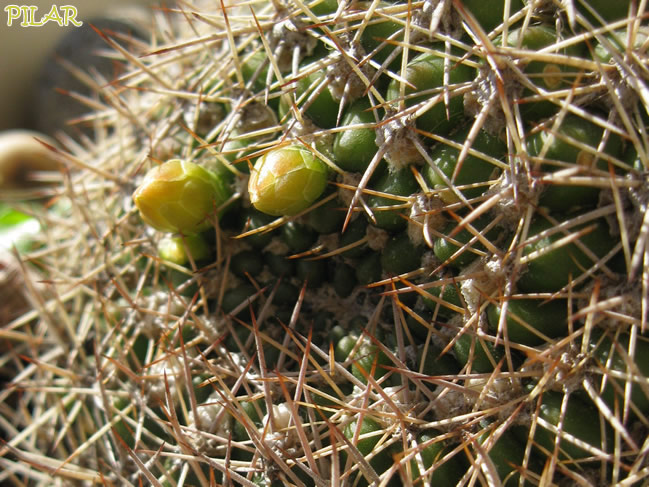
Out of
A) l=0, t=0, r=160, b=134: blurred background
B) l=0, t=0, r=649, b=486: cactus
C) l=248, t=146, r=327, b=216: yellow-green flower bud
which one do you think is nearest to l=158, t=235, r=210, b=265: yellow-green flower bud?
l=0, t=0, r=649, b=486: cactus

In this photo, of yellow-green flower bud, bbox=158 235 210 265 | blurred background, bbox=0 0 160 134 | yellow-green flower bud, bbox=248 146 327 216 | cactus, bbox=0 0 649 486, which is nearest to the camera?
cactus, bbox=0 0 649 486

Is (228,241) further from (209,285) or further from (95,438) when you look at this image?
(95,438)

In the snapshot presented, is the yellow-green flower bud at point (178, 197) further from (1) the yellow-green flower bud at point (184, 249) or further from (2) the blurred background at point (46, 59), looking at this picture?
(2) the blurred background at point (46, 59)

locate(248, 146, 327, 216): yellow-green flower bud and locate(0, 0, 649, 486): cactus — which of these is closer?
locate(0, 0, 649, 486): cactus

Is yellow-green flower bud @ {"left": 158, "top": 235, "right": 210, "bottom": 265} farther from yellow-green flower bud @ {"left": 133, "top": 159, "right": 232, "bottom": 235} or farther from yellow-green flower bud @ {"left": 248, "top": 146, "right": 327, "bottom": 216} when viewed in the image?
yellow-green flower bud @ {"left": 248, "top": 146, "right": 327, "bottom": 216}

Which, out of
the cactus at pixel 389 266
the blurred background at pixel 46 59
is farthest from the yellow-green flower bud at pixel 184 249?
the blurred background at pixel 46 59

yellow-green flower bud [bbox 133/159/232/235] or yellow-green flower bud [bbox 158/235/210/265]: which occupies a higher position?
yellow-green flower bud [bbox 133/159/232/235]

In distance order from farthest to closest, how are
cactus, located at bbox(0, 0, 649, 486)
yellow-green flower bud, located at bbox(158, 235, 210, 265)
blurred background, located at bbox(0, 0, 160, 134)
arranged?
blurred background, located at bbox(0, 0, 160, 134), yellow-green flower bud, located at bbox(158, 235, 210, 265), cactus, located at bbox(0, 0, 649, 486)

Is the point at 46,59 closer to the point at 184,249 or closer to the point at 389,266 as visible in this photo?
the point at 184,249
